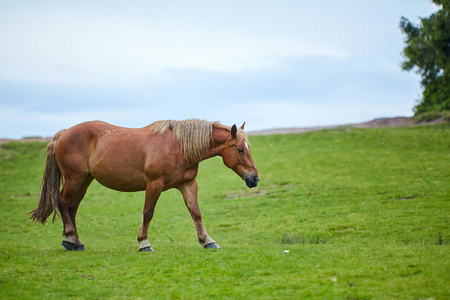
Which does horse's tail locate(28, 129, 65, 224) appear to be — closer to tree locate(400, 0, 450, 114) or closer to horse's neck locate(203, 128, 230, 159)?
horse's neck locate(203, 128, 230, 159)

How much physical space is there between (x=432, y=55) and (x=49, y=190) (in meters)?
28.8

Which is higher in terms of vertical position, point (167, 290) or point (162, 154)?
point (162, 154)

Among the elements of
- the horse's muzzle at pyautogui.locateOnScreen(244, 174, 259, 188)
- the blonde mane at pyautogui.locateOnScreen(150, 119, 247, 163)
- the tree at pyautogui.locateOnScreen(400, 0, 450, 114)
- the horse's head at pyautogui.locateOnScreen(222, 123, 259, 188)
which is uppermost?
the tree at pyautogui.locateOnScreen(400, 0, 450, 114)

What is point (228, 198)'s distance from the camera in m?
22.1

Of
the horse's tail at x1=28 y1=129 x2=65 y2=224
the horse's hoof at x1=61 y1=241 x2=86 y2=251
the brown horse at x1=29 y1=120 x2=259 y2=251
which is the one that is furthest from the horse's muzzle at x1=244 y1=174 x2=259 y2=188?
the horse's tail at x1=28 y1=129 x2=65 y2=224

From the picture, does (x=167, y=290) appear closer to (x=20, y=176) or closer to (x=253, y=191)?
(x=253, y=191)

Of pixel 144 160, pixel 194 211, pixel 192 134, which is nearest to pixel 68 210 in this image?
pixel 144 160

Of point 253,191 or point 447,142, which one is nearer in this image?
point 253,191

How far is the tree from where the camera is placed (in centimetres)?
2942

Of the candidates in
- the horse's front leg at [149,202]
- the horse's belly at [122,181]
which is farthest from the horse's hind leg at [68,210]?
the horse's front leg at [149,202]

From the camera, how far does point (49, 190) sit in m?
10.3

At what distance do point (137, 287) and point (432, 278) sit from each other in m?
4.40

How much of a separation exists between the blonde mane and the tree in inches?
948

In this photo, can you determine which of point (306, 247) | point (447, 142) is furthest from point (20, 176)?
point (447, 142)
